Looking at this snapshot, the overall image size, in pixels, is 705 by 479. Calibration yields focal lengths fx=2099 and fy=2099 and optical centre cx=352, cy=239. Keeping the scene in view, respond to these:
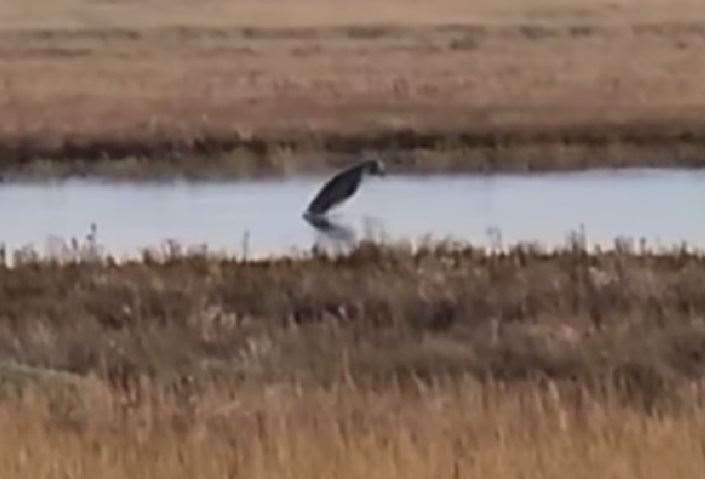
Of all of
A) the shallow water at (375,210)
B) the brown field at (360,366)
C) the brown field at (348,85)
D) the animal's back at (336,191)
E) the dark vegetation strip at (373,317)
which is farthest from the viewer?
the brown field at (348,85)

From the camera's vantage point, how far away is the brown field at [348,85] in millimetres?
24625

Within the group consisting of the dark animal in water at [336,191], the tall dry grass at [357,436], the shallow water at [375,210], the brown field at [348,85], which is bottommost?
the brown field at [348,85]

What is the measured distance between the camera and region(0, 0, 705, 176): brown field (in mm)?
24625

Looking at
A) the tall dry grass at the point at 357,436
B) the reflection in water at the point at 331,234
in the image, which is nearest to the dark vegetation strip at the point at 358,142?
the reflection in water at the point at 331,234

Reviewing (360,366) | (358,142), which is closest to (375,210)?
(358,142)

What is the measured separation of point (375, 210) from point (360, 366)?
31.5 feet

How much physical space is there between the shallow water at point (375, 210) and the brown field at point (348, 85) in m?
1.42

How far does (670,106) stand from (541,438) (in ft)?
68.0

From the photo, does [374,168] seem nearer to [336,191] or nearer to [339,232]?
[336,191]

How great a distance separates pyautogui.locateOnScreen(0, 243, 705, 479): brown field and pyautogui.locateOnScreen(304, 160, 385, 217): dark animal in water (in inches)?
165

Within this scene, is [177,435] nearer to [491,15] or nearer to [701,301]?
[701,301]

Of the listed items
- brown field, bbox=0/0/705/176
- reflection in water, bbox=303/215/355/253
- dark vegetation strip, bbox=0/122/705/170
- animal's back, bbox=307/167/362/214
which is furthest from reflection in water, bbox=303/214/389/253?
dark vegetation strip, bbox=0/122/705/170

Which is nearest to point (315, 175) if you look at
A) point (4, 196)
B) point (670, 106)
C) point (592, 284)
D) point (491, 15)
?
point (4, 196)

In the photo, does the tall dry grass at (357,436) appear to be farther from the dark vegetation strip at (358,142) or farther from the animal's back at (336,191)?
the dark vegetation strip at (358,142)
